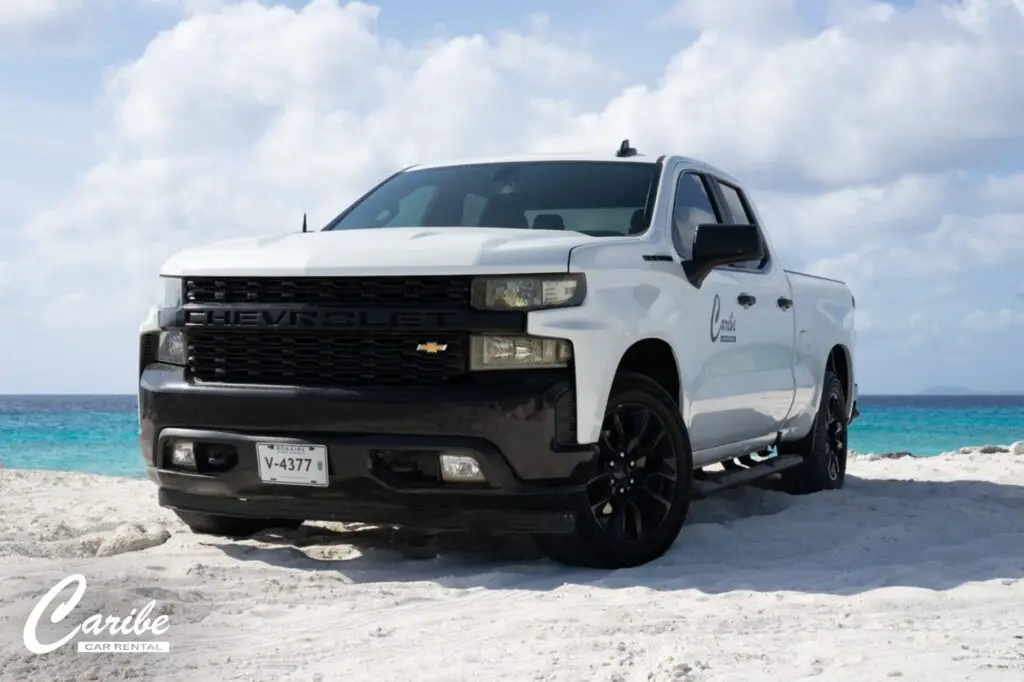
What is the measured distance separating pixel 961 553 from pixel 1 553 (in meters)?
4.40

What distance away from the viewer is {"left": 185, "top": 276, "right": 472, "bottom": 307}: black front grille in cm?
492

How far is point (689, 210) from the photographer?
6.35 m

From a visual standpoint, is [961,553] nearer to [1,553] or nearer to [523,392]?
[523,392]

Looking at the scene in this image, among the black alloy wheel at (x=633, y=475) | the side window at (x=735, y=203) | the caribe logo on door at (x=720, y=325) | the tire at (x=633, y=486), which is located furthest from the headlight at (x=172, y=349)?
the side window at (x=735, y=203)

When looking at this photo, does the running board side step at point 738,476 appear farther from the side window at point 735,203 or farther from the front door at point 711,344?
the side window at point 735,203

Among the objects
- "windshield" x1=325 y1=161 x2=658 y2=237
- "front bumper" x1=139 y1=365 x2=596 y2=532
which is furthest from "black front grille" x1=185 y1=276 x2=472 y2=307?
"windshield" x1=325 y1=161 x2=658 y2=237

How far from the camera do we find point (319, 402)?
5.01 meters

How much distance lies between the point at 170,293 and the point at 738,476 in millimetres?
3196

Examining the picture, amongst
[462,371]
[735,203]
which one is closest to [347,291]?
[462,371]

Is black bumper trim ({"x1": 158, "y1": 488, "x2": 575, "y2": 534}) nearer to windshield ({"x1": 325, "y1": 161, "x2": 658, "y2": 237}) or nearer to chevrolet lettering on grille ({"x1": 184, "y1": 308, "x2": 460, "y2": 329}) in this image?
chevrolet lettering on grille ({"x1": 184, "y1": 308, "x2": 460, "y2": 329})

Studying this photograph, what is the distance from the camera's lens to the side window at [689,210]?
6035mm

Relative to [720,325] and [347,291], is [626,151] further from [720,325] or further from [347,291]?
[347,291]

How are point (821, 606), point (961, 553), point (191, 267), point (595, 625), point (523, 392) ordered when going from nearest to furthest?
point (595, 625) → point (821, 606) → point (523, 392) → point (191, 267) → point (961, 553)

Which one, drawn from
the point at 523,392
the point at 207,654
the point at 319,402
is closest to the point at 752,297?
the point at 523,392
